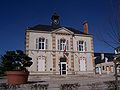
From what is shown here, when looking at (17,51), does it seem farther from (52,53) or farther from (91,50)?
(91,50)

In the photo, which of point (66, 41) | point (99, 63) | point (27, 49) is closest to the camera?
point (27, 49)

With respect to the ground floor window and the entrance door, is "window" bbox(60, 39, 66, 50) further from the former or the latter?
the ground floor window

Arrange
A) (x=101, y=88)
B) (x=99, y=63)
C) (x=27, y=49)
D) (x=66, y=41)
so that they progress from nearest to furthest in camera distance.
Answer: (x=101, y=88) → (x=27, y=49) → (x=66, y=41) → (x=99, y=63)

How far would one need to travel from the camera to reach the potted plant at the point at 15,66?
44.3 ft

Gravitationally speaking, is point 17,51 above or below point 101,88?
above

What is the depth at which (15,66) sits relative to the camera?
1421 centimetres

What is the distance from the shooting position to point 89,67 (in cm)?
3194

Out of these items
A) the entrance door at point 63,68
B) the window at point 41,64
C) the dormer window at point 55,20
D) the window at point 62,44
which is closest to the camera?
the window at point 41,64

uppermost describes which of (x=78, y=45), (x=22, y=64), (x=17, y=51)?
(x=78, y=45)

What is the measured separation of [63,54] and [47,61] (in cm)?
274

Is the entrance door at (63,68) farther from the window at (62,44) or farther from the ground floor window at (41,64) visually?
the ground floor window at (41,64)

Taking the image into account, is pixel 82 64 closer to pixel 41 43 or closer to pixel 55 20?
pixel 41 43

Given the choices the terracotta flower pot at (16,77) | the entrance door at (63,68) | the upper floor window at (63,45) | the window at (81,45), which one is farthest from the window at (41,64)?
the terracotta flower pot at (16,77)

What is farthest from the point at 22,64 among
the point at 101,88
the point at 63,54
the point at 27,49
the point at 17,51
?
the point at 63,54
